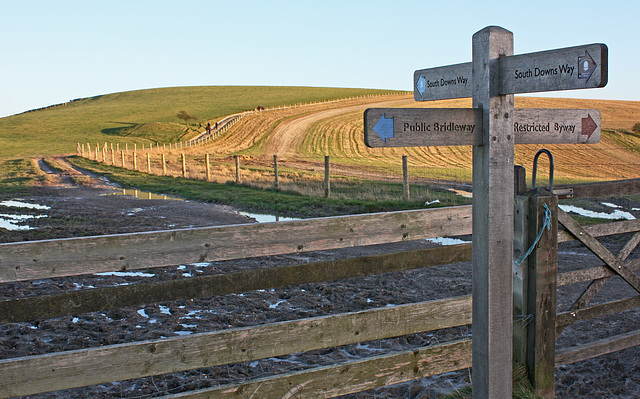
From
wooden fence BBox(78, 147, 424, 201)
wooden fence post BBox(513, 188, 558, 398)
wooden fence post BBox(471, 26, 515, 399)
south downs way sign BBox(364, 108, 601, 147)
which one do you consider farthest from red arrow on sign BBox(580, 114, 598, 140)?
wooden fence BBox(78, 147, 424, 201)

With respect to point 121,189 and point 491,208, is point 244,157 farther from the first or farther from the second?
point 491,208

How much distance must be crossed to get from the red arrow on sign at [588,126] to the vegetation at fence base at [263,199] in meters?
10.2

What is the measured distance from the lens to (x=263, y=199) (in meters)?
16.6

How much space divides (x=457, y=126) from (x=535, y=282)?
1.27m

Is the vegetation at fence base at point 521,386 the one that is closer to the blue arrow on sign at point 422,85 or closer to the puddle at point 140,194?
the blue arrow on sign at point 422,85

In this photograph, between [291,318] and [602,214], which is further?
[602,214]

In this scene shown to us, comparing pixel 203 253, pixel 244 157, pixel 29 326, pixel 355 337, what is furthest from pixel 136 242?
pixel 244 157

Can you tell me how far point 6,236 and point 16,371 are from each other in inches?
345

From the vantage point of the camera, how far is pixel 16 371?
2.70 metres

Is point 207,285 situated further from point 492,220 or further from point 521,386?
point 521,386

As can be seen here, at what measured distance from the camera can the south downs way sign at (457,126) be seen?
2928mm

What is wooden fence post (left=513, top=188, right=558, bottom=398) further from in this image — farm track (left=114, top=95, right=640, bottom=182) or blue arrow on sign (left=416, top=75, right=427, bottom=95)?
farm track (left=114, top=95, right=640, bottom=182)

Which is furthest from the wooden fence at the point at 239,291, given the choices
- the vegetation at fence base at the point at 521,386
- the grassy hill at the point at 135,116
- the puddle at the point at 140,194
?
the grassy hill at the point at 135,116

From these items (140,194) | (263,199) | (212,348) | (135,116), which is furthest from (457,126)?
(135,116)
